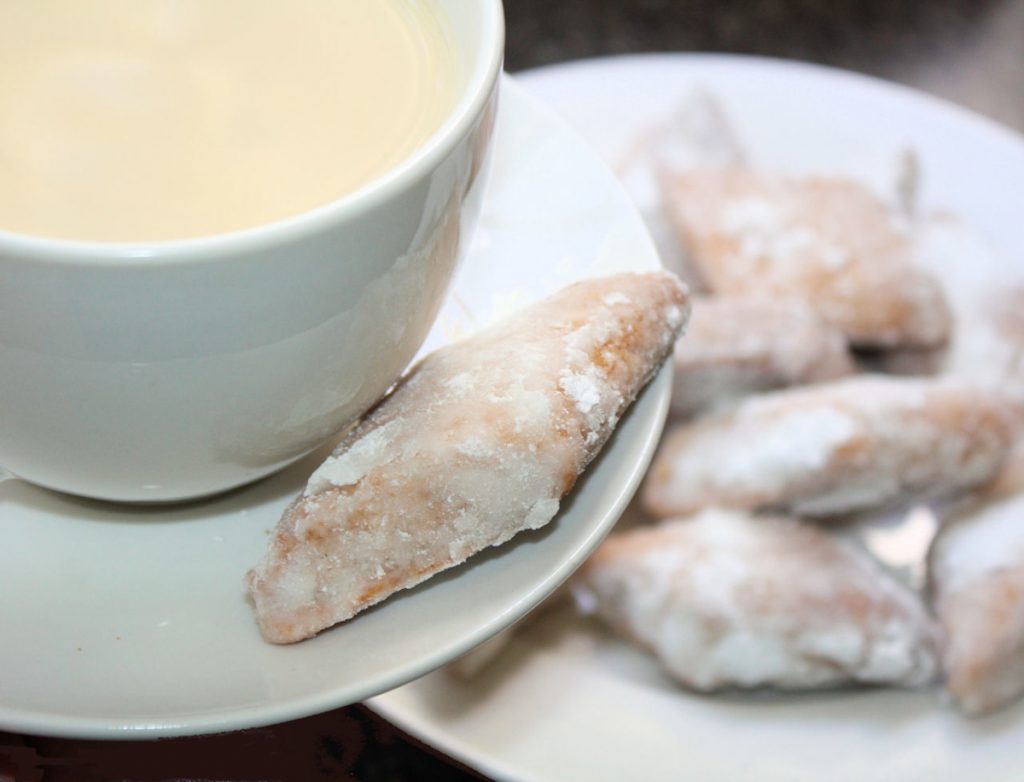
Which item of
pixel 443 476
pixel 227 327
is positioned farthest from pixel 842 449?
pixel 227 327

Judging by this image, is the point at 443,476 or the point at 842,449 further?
the point at 842,449

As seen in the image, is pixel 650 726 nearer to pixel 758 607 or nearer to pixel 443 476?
pixel 758 607

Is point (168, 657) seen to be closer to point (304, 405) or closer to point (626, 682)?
point (304, 405)

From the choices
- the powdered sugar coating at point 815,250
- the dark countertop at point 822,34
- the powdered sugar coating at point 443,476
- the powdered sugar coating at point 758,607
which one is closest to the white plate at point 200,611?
the powdered sugar coating at point 443,476

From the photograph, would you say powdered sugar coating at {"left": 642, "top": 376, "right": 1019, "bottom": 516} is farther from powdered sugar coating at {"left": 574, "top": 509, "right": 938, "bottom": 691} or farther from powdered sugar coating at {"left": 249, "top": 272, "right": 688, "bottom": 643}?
powdered sugar coating at {"left": 249, "top": 272, "right": 688, "bottom": 643}

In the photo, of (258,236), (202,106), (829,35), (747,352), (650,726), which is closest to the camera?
(258,236)

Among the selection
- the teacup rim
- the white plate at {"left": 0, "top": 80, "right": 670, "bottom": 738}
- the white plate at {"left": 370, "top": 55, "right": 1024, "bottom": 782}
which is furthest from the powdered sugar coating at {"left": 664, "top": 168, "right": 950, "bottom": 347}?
the teacup rim

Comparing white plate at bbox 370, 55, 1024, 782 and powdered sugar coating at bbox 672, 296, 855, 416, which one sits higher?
powdered sugar coating at bbox 672, 296, 855, 416

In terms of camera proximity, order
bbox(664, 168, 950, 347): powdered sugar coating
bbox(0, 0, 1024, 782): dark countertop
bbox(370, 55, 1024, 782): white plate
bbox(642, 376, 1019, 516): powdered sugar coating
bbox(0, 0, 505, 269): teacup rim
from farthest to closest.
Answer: bbox(0, 0, 1024, 782): dark countertop < bbox(664, 168, 950, 347): powdered sugar coating < bbox(642, 376, 1019, 516): powdered sugar coating < bbox(370, 55, 1024, 782): white plate < bbox(0, 0, 505, 269): teacup rim
